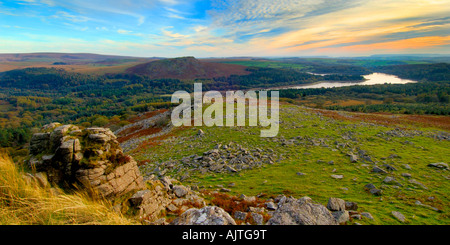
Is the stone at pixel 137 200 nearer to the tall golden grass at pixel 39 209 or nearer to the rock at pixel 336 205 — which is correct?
the tall golden grass at pixel 39 209

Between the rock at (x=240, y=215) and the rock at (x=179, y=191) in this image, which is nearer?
the rock at (x=240, y=215)

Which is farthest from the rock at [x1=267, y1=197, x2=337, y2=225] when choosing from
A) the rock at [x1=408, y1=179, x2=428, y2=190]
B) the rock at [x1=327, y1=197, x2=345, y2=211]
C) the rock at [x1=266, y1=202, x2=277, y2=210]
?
the rock at [x1=408, y1=179, x2=428, y2=190]

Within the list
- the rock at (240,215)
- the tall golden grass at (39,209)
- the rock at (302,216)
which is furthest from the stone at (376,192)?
the tall golden grass at (39,209)

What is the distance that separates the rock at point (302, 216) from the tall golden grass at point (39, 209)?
13.5ft

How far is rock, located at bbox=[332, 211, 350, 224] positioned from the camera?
5.94 metres

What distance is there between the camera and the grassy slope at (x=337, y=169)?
25.0 ft

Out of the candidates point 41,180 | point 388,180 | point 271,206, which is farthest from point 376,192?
point 41,180

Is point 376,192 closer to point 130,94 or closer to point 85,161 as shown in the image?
point 85,161

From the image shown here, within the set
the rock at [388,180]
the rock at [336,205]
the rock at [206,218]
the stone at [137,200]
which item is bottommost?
the rock at [388,180]

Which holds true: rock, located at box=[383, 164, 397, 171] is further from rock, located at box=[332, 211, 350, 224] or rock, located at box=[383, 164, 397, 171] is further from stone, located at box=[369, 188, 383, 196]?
rock, located at box=[332, 211, 350, 224]
